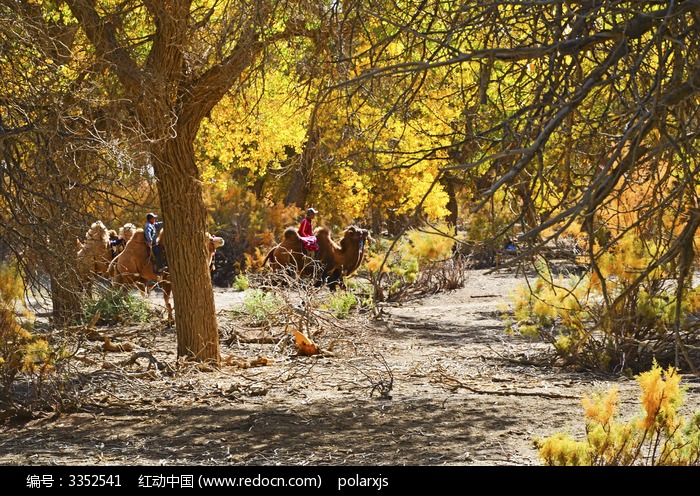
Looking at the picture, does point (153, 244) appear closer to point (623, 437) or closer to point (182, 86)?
point (182, 86)

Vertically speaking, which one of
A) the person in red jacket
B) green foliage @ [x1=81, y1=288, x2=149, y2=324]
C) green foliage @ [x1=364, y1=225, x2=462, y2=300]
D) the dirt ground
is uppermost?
the person in red jacket

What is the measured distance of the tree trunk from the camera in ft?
35.0

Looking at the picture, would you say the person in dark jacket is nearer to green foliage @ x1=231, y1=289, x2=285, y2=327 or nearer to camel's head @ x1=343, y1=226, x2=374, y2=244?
green foliage @ x1=231, y1=289, x2=285, y2=327

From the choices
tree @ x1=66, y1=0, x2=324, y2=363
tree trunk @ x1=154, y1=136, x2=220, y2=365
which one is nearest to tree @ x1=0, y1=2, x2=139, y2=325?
tree @ x1=66, y1=0, x2=324, y2=363

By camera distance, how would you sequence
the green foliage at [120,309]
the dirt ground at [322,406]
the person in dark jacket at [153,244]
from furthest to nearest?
1. the person in dark jacket at [153,244]
2. the green foliage at [120,309]
3. the dirt ground at [322,406]

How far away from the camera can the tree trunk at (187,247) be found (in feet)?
35.0

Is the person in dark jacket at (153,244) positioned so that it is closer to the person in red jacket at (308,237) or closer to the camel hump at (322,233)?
the person in red jacket at (308,237)

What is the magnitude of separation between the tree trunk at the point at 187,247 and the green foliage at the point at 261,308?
8.03ft

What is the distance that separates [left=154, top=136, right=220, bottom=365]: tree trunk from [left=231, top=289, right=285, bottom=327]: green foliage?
2.45 meters

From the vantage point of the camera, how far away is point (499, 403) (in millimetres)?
8742

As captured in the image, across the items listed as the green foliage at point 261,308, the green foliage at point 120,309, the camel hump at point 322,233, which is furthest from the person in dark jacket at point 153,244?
the camel hump at point 322,233

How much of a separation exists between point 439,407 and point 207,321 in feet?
11.7

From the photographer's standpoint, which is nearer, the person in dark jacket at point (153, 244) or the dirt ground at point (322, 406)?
the dirt ground at point (322, 406)

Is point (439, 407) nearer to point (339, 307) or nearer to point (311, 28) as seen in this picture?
point (311, 28)
